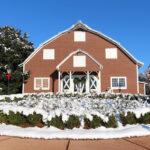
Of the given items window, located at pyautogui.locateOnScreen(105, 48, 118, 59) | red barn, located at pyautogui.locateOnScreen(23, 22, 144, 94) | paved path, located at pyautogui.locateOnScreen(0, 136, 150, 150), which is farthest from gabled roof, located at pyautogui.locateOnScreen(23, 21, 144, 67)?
paved path, located at pyautogui.locateOnScreen(0, 136, 150, 150)

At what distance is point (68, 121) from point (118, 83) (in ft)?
84.3

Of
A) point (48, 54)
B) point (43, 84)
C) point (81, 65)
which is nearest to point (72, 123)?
point (81, 65)

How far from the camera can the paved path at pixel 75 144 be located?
402 inches

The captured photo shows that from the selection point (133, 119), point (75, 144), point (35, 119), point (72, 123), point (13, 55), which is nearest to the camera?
point (75, 144)

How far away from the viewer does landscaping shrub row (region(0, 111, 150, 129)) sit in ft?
44.2

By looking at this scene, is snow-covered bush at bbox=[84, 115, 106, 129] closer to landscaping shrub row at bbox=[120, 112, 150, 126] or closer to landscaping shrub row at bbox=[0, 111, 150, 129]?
landscaping shrub row at bbox=[0, 111, 150, 129]

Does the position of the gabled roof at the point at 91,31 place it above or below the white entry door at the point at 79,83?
above

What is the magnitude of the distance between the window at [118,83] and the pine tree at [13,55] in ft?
30.1

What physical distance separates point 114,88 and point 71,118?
2557 cm

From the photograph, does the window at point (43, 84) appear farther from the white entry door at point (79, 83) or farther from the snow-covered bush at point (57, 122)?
the snow-covered bush at point (57, 122)

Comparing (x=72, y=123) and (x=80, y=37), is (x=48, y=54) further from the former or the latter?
(x=72, y=123)

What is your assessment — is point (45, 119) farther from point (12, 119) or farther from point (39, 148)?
point (39, 148)

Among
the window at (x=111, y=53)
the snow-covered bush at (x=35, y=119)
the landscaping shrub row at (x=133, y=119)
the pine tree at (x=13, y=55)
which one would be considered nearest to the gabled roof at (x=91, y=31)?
the window at (x=111, y=53)

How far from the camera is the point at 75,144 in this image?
10.7 metres
